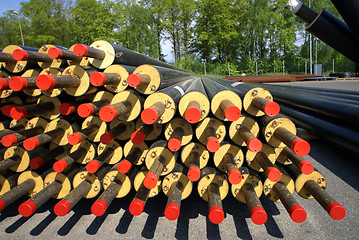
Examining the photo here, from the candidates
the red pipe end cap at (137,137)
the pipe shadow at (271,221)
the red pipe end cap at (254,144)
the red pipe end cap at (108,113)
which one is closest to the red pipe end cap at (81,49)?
the red pipe end cap at (108,113)

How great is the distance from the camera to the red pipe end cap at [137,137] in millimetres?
2213

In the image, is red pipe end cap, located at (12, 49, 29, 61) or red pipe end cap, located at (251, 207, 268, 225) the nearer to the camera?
red pipe end cap, located at (251, 207, 268, 225)

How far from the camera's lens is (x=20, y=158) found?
249 centimetres

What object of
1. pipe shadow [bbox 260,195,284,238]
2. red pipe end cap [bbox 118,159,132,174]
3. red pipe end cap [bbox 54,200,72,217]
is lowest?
pipe shadow [bbox 260,195,284,238]

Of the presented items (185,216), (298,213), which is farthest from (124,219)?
(298,213)

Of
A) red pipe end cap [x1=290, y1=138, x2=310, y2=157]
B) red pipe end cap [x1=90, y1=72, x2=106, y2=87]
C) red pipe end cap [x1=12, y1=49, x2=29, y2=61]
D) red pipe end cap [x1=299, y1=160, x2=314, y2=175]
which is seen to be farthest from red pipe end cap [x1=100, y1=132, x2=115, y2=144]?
red pipe end cap [x1=299, y1=160, x2=314, y2=175]

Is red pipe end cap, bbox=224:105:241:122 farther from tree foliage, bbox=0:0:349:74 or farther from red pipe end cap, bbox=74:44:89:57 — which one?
tree foliage, bbox=0:0:349:74

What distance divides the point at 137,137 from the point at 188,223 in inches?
41.5

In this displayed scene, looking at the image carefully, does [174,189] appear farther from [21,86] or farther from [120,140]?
[21,86]

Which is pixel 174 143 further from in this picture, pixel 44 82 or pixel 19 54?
pixel 19 54

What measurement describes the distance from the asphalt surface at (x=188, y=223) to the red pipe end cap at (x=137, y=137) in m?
0.89

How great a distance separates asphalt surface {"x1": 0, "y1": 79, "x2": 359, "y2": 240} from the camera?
218 cm

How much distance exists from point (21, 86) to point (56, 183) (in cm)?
109

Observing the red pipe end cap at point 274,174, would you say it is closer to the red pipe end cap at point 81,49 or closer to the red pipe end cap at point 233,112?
the red pipe end cap at point 233,112
